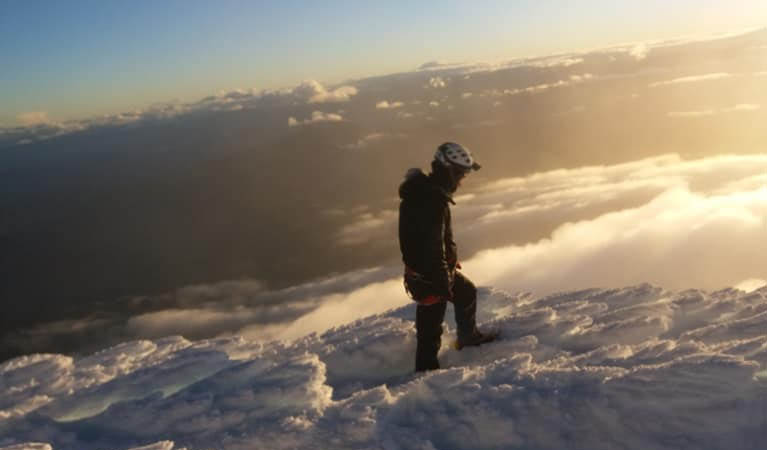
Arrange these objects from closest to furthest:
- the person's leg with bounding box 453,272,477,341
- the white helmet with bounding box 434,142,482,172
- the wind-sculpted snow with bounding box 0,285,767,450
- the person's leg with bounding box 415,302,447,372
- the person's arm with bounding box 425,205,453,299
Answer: the wind-sculpted snow with bounding box 0,285,767,450 → the white helmet with bounding box 434,142,482,172 → the person's arm with bounding box 425,205,453,299 → the person's leg with bounding box 415,302,447,372 → the person's leg with bounding box 453,272,477,341

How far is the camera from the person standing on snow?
6.43 metres

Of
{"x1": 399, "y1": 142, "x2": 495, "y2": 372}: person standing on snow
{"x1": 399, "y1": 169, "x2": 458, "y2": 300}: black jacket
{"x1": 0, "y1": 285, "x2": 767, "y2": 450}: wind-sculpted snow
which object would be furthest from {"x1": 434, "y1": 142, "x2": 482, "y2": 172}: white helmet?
{"x1": 0, "y1": 285, "x2": 767, "y2": 450}: wind-sculpted snow

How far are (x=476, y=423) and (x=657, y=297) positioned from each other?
623 cm

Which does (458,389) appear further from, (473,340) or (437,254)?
(473,340)

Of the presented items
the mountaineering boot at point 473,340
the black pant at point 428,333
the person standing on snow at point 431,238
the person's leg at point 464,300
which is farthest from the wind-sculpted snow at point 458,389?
the person standing on snow at point 431,238

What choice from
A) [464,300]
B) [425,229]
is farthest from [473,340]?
[425,229]

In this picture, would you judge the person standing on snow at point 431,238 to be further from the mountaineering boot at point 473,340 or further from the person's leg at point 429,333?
the mountaineering boot at point 473,340

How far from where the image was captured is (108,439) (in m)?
6.60

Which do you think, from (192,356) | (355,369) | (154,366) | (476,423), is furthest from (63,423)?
(476,423)

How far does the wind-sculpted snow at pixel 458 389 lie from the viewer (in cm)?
470

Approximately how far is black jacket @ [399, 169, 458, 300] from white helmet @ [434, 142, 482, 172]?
0.30 meters

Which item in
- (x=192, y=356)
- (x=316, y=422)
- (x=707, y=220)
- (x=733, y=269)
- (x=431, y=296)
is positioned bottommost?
(x=733, y=269)

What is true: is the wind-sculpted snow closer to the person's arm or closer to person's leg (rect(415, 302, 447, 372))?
person's leg (rect(415, 302, 447, 372))

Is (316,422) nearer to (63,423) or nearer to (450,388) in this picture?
(450,388)
